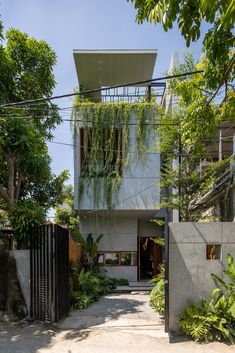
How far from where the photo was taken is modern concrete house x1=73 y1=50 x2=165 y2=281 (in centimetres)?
1623

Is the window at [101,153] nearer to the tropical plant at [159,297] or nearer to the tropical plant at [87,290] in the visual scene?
the tropical plant at [87,290]

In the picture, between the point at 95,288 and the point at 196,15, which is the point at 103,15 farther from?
the point at 95,288

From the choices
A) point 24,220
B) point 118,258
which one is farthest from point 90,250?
point 24,220

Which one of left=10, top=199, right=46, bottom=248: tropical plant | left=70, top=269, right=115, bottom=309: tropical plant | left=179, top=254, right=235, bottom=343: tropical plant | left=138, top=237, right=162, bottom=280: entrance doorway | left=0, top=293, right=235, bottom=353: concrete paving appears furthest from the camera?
left=138, top=237, right=162, bottom=280: entrance doorway

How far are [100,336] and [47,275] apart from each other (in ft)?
7.10

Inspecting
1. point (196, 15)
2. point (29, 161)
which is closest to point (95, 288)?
point (29, 161)

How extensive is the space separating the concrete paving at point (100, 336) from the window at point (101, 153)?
714cm

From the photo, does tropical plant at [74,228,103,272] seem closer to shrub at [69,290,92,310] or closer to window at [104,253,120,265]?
window at [104,253,120,265]

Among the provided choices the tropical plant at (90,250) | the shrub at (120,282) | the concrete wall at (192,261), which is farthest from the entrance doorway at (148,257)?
the concrete wall at (192,261)

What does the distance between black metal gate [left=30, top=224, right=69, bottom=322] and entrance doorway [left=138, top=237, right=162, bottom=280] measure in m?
9.67

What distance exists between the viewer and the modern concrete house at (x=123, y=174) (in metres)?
16.2

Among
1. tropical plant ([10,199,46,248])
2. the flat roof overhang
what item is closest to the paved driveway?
tropical plant ([10,199,46,248])

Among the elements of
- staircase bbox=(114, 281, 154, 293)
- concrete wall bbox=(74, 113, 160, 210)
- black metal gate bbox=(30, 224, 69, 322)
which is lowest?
staircase bbox=(114, 281, 154, 293)

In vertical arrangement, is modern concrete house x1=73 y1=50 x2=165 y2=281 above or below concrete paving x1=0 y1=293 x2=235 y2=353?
above
